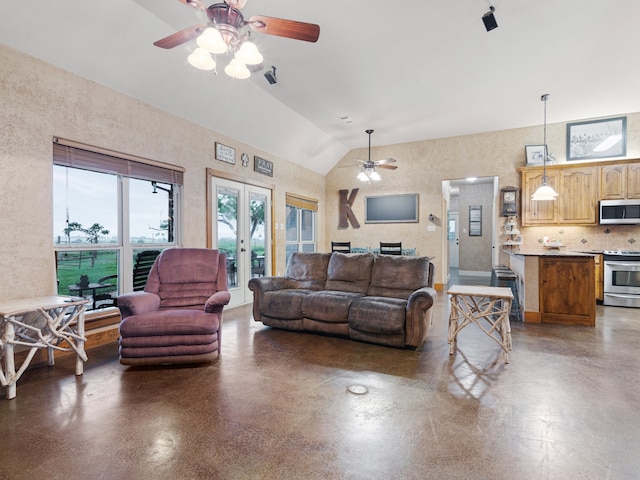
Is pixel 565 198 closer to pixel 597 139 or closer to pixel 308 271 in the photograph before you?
pixel 597 139

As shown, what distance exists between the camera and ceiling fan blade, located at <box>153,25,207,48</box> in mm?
2166

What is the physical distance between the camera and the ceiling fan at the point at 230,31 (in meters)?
1.99

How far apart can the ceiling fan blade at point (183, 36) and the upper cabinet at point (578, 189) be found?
6.26m

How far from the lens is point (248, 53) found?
2162 mm

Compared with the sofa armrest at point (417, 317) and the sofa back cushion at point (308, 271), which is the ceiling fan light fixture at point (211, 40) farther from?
the sofa back cushion at point (308, 271)

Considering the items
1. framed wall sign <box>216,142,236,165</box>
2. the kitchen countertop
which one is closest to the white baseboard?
the kitchen countertop

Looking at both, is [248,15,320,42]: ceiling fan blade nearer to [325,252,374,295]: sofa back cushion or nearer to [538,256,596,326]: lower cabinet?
[325,252,374,295]: sofa back cushion

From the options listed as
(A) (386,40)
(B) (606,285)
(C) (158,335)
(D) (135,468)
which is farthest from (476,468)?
(B) (606,285)

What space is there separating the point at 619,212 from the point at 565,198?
2.62ft

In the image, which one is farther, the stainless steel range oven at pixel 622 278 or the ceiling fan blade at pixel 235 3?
the stainless steel range oven at pixel 622 278

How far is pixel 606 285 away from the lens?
5.35 meters

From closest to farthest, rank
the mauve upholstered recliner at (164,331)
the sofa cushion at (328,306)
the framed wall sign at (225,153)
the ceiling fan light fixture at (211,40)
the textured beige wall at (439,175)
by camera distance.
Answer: the ceiling fan light fixture at (211,40) < the mauve upholstered recliner at (164,331) < the sofa cushion at (328,306) < the framed wall sign at (225,153) < the textured beige wall at (439,175)

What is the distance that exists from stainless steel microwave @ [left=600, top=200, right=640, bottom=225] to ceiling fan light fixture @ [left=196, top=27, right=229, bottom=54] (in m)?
6.69

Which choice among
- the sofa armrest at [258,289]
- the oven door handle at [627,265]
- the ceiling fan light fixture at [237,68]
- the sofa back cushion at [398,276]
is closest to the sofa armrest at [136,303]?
the sofa armrest at [258,289]
